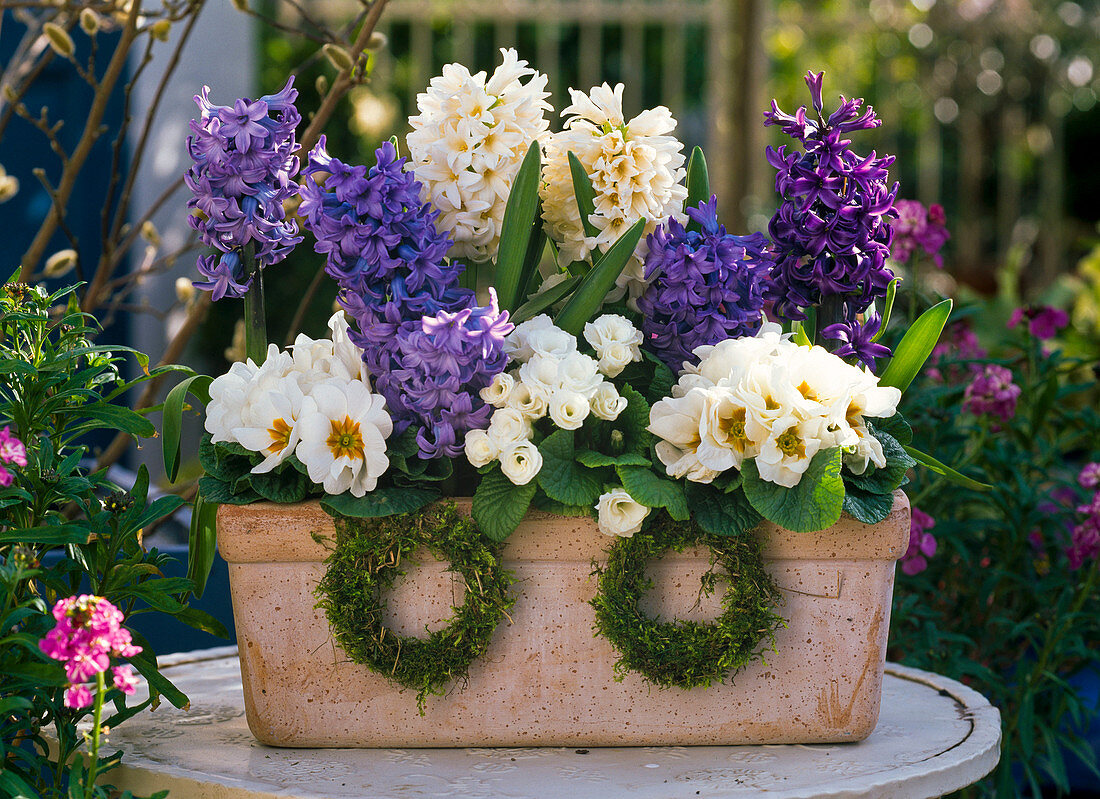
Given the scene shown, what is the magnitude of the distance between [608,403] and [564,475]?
80mm

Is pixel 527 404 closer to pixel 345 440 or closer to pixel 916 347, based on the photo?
pixel 345 440

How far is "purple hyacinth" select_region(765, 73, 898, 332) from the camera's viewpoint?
109 centimetres

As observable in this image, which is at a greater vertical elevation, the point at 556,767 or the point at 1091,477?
the point at 1091,477

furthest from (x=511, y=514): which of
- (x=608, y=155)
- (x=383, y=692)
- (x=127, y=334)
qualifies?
(x=127, y=334)

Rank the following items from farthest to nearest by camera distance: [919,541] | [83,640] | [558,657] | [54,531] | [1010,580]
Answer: [1010,580]
[919,541]
[558,657]
[54,531]
[83,640]

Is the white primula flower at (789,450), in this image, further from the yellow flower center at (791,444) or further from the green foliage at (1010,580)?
the green foliage at (1010,580)

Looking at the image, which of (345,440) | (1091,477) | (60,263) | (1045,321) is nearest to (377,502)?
(345,440)

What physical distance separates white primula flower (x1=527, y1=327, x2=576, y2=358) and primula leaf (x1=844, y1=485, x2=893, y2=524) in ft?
0.99

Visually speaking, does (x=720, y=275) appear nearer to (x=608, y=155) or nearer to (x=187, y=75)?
(x=608, y=155)

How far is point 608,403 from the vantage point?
39.9 inches

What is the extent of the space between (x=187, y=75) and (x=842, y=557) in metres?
2.92

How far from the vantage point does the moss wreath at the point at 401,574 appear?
1.04m

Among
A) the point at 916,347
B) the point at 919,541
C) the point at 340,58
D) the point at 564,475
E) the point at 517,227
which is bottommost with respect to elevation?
the point at 919,541

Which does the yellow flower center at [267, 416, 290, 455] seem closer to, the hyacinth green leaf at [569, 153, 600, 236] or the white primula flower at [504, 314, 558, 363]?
the white primula flower at [504, 314, 558, 363]
